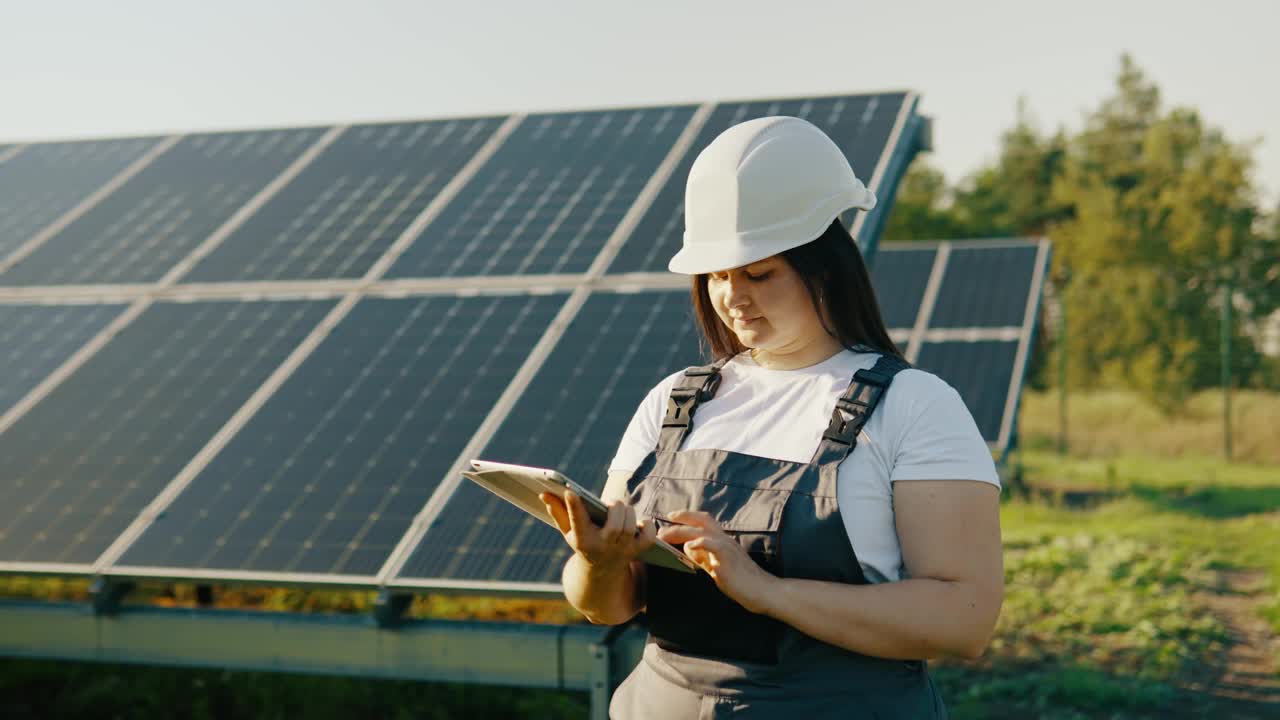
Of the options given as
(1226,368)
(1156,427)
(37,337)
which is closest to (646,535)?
(37,337)

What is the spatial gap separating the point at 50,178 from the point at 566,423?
5333 millimetres

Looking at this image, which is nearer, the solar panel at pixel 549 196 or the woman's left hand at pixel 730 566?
the woman's left hand at pixel 730 566

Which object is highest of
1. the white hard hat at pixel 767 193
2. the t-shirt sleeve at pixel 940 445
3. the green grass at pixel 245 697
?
the white hard hat at pixel 767 193

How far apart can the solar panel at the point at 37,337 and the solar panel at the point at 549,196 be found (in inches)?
64.0

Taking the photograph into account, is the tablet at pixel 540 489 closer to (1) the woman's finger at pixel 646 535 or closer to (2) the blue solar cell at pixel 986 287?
(1) the woman's finger at pixel 646 535

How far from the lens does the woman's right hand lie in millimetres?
2080

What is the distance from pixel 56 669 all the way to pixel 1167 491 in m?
12.2

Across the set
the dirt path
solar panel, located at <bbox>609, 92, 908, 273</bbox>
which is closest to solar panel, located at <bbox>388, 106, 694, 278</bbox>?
solar panel, located at <bbox>609, 92, 908, 273</bbox>

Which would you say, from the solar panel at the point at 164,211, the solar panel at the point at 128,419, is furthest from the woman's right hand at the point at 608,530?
the solar panel at the point at 164,211

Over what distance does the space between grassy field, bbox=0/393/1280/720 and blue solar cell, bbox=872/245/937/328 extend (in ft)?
8.02

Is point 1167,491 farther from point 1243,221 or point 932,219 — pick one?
point 932,219

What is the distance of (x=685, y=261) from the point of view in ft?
7.64

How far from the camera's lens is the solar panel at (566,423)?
13.7ft

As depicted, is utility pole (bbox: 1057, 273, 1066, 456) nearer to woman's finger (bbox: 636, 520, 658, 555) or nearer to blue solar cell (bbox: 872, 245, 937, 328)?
blue solar cell (bbox: 872, 245, 937, 328)
